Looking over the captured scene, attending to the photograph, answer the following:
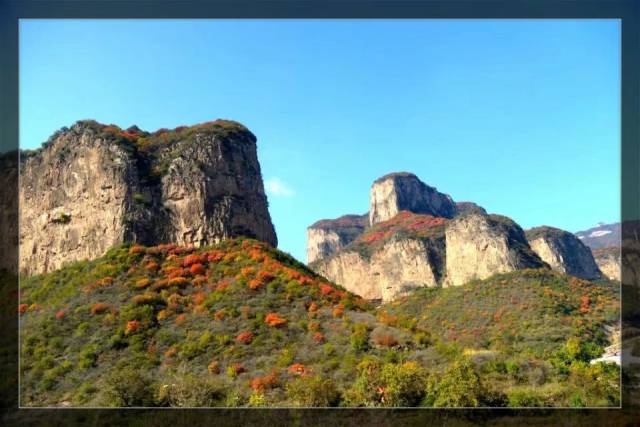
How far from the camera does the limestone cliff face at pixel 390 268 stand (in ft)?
233

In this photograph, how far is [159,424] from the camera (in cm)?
1459

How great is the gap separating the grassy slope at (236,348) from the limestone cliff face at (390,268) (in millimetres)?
38043

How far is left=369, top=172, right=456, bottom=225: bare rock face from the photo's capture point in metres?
99.6

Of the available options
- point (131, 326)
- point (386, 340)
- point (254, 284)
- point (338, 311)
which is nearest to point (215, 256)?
point (254, 284)

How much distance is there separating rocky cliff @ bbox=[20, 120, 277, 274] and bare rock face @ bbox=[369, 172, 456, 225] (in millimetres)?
66986

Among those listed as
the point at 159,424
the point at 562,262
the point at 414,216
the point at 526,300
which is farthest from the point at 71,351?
the point at 414,216

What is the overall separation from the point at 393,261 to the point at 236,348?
5346 centimetres

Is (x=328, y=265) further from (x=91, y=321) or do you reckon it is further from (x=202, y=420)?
(x=202, y=420)

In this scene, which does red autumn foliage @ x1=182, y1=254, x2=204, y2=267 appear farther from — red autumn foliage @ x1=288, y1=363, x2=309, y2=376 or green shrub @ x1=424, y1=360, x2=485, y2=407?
green shrub @ x1=424, y1=360, x2=485, y2=407

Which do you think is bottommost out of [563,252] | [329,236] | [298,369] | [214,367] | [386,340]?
[298,369]

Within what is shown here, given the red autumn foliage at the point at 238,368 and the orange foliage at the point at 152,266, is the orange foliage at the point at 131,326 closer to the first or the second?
the orange foliage at the point at 152,266

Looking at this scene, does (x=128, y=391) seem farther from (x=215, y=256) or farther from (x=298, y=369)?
(x=215, y=256)

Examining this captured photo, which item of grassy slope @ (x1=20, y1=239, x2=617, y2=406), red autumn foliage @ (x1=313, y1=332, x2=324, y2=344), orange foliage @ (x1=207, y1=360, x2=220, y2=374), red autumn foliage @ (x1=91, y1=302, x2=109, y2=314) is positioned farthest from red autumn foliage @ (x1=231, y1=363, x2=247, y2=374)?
red autumn foliage @ (x1=91, y1=302, x2=109, y2=314)

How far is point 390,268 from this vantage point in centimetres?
7456
